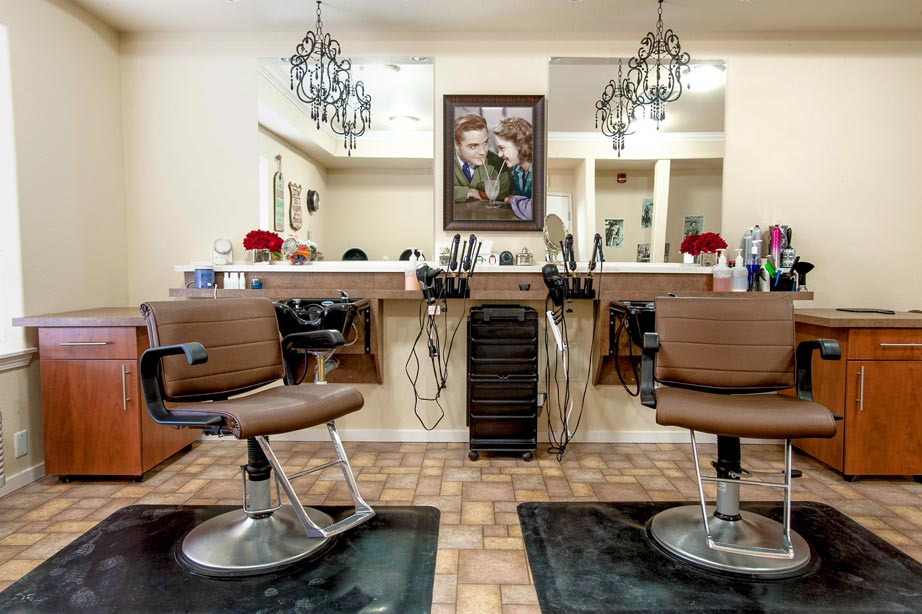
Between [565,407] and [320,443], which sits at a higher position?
[565,407]

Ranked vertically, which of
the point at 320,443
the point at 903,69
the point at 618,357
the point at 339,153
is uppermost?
the point at 903,69

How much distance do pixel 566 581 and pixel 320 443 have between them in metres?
2.05

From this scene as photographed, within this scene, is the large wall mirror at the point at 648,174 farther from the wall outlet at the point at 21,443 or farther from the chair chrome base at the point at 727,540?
the wall outlet at the point at 21,443

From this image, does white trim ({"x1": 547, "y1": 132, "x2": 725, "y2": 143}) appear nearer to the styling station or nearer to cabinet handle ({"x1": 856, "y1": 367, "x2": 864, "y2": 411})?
the styling station

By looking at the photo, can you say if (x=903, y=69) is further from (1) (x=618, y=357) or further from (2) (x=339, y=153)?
(2) (x=339, y=153)

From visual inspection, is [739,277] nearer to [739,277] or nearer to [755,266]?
[739,277]

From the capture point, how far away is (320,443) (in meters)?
3.39

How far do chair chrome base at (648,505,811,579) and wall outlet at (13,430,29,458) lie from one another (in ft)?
10.4

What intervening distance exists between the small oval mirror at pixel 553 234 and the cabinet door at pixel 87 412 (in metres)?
2.48

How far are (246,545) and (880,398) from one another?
3225 millimetres

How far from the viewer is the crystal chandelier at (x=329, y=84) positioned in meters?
3.18

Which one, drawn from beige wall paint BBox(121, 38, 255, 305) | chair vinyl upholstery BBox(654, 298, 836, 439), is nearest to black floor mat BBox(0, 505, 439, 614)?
chair vinyl upholstery BBox(654, 298, 836, 439)

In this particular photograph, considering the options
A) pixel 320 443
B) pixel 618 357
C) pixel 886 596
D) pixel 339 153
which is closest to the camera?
pixel 886 596

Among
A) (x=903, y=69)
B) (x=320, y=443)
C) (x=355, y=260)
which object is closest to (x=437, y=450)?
(x=320, y=443)
